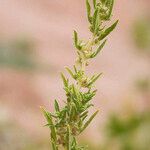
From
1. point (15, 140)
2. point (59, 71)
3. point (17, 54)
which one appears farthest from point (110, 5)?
point (59, 71)

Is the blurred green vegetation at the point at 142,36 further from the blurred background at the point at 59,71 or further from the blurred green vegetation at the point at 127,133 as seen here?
the blurred green vegetation at the point at 127,133

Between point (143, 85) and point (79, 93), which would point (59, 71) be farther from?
point (79, 93)

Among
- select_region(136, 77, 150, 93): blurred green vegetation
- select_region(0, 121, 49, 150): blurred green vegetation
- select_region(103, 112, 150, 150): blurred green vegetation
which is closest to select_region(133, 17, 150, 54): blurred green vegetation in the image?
select_region(136, 77, 150, 93): blurred green vegetation

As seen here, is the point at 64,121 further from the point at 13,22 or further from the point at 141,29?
the point at 13,22

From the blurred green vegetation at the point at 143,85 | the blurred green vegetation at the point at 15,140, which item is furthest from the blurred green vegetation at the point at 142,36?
the blurred green vegetation at the point at 15,140

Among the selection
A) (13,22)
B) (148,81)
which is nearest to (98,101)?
(13,22)

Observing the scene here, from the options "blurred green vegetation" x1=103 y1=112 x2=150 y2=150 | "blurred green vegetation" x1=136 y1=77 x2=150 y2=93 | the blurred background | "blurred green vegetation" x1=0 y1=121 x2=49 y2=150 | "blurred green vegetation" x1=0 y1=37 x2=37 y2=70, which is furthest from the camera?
"blurred green vegetation" x1=0 y1=37 x2=37 y2=70

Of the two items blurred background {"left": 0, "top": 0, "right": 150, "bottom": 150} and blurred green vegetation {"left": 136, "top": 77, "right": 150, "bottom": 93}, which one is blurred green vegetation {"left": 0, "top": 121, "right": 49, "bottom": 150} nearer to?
blurred background {"left": 0, "top": 0, "right": 150, "bottom": 150}
